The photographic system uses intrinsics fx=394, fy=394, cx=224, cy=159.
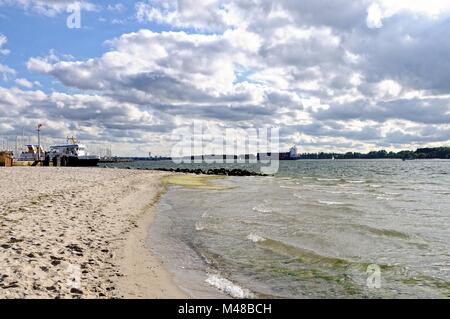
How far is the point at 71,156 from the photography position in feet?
355

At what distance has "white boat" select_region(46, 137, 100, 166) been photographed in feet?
344

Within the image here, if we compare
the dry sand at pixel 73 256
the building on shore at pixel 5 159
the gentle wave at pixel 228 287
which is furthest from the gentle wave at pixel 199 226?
the building on shore at pixel 5 159

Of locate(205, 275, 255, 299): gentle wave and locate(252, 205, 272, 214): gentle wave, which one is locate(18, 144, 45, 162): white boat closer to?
locate(252, 205, 272, 214): gentle wave

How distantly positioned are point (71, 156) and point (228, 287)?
10702 centimetres

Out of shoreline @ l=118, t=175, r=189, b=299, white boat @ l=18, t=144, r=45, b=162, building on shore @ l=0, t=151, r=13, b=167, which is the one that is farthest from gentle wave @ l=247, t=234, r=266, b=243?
white boat @ l=18, t=144, r=45, b=162

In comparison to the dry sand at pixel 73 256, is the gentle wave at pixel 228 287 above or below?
below

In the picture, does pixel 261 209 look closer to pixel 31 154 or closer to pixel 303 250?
pixel 303 250

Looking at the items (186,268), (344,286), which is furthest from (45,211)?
(344,286)

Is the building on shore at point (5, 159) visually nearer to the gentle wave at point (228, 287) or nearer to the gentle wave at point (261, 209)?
the gentle wave at point (261, 209)

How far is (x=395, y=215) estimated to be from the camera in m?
24.0

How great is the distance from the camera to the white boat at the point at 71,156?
10494 cm

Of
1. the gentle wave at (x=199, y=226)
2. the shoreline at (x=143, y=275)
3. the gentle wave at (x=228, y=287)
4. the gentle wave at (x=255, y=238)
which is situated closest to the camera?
the shoreline at (x=143, y=275)

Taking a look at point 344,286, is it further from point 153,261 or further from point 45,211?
point 45,211

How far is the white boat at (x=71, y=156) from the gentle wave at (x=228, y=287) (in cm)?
9946
